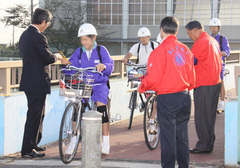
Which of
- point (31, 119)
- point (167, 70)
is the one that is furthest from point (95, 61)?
point (167, 70)

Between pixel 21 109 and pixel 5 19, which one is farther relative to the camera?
pixel 5 19

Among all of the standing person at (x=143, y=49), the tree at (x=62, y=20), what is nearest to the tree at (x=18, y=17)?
the tree at (x=62, y=20)

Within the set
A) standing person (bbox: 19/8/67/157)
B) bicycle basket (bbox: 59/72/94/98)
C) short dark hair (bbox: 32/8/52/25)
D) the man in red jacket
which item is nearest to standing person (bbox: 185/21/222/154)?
the man in red jacket

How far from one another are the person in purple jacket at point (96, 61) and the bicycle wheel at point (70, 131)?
0.48 m

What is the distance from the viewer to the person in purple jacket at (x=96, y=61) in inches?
250

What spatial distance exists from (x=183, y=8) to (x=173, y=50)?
58.0 m

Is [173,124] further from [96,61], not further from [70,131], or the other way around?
[96,61]

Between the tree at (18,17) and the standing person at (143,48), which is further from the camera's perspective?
the tree at (18,17)

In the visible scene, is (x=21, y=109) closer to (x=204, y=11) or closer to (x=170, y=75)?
(x=170, y=75)

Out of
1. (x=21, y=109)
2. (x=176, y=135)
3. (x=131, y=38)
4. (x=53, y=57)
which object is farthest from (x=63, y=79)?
(x=131, y=38)

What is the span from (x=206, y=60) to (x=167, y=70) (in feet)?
5.54

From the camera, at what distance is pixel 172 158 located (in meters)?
5.09

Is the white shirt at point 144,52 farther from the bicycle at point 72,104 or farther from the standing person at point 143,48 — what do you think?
the bicycle at point 72,104

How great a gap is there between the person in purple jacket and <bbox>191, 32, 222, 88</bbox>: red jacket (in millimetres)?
1274
